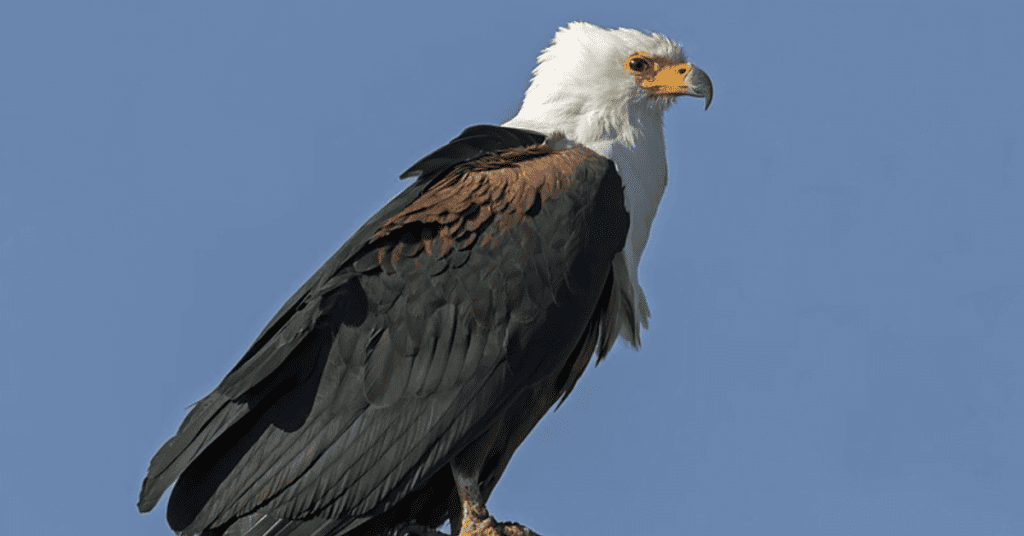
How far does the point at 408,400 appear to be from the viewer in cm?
787

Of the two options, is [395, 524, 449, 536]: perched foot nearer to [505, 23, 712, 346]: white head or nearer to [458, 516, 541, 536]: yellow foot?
[458, 516, 541, 536]: yellow foot

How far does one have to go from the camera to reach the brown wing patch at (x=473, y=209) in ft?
26.1

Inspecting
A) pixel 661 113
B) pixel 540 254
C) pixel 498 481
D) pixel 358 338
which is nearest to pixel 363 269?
pixel 358 338

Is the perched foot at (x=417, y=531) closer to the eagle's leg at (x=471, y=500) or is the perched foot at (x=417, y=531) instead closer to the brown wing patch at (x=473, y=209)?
the eagle's leg at (x=471, y=500)

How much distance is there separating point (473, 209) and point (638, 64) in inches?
62.2

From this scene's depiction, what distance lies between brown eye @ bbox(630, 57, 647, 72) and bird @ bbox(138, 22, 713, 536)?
965mm

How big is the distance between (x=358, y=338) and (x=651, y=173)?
187 centimetres

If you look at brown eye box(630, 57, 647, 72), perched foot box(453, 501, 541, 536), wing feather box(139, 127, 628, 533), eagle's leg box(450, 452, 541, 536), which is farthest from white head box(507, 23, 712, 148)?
perched foot box(453, 501, 541, 536)

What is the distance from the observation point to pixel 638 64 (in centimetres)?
900

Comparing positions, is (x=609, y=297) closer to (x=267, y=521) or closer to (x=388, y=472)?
(x=388, y=472)

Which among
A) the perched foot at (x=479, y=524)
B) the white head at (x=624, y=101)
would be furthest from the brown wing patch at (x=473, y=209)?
the perched foot at (x=479, y=524)

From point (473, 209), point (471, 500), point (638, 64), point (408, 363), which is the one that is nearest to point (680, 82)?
point (638, 64)

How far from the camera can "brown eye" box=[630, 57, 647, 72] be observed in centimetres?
897

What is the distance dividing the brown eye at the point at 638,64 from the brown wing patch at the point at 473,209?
3.29 feet
